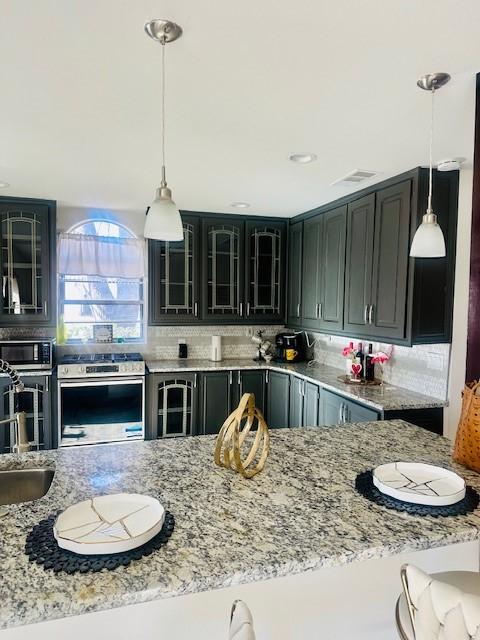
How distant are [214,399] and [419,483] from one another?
9.26 feet

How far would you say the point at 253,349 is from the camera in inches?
185

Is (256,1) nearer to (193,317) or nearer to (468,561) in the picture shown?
(468,561)

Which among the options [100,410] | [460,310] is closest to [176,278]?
[100,410]

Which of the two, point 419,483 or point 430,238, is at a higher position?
point 430,238

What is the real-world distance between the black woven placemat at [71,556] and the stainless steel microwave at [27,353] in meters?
2.77

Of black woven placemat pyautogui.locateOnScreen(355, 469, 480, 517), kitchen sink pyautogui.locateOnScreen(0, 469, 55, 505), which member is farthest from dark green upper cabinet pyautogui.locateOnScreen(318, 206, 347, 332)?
kitchen sink pyautogui.locateOnScreen(0, 469, 55, 505)

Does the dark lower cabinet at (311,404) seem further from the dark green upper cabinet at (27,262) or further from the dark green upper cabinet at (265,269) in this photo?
the dark green upper cabinet at (27,262)

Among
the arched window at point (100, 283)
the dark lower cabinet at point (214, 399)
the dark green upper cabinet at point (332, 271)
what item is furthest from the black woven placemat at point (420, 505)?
the arched window at point (100, 283)

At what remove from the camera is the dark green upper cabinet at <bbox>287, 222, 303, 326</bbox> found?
420 centimetres

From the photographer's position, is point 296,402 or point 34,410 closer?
point 34,410

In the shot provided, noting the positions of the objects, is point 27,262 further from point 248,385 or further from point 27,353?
point 248,385

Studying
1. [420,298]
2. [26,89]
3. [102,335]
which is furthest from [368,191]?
[102,335]

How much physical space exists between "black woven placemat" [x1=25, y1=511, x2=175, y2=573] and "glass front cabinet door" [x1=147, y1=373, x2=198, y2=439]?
9.36 ft

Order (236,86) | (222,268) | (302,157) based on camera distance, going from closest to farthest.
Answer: (236,86), (302,157), (222,268)
